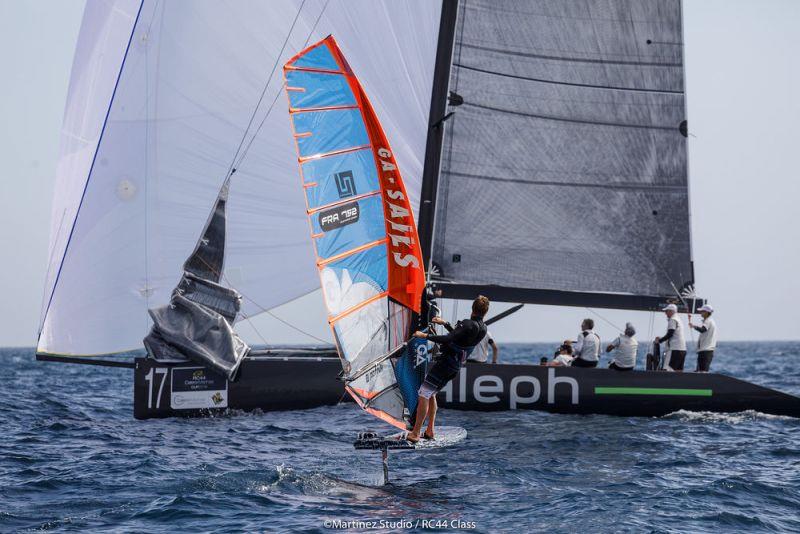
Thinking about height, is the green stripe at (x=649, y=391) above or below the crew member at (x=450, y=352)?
below

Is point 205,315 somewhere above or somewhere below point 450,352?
above

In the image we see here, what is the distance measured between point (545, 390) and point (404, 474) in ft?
14.5

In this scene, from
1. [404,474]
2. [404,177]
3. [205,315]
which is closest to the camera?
[404,474]

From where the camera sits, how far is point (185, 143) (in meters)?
13.6

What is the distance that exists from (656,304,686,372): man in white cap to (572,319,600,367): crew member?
1.06 meters

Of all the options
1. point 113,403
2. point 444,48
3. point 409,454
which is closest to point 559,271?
point 444,48

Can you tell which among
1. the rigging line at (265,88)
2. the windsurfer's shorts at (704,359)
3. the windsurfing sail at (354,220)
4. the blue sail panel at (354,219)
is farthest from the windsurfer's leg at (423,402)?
the windsurfer's shorts at (704,359)

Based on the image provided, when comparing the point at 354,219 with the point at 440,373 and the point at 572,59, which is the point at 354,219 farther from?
the point at 572,59

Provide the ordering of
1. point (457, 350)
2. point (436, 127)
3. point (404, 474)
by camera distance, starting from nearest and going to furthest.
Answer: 1. point (457, 350)
2. point (404, 474)
3. point (436, 127)

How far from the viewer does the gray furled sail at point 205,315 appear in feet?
41.2

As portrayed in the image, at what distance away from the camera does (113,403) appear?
16.7 m

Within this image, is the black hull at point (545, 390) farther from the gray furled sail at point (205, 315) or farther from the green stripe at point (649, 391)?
the gray furled sail at point (205, 315)

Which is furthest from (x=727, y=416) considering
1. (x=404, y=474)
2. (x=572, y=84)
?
(x=404, y=474)

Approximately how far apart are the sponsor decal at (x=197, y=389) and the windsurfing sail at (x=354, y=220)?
4373mm
